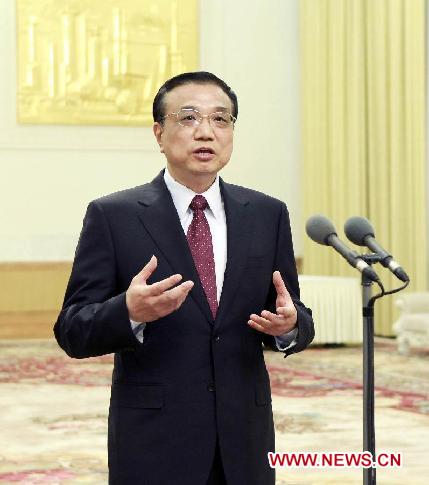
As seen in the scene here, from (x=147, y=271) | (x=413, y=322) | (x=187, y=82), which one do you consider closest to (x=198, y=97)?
(x=187, y=82)

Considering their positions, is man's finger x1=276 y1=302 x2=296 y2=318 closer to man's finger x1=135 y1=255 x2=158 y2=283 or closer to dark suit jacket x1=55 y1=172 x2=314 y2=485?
dark suit jacket x1=55 y1=172 x2=314 y2=485

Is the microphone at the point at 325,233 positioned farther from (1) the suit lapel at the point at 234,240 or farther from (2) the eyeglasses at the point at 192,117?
(2) the eyeglasses at the point at 192,117

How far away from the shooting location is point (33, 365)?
8844 millimetres

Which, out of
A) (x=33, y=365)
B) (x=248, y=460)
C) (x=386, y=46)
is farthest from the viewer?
(x=386, y=46)

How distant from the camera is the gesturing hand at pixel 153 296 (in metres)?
1.98

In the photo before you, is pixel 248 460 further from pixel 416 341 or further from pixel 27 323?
pixel 27 323

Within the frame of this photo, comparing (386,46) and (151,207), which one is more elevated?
(386,46)

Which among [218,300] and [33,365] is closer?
[218,300]

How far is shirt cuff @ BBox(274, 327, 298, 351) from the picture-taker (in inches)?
87.7

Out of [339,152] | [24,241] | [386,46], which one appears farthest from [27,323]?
[386,46]

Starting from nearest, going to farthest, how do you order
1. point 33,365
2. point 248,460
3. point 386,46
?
point 248,460
point 33,365
point 386,46

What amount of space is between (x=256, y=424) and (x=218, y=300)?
29 cm

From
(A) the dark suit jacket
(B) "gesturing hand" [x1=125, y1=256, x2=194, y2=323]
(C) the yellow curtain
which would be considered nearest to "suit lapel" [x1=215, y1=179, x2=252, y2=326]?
(A) the dark suit jacket

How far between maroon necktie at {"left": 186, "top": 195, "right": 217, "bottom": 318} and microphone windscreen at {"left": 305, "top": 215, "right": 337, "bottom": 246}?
1.61 feet
